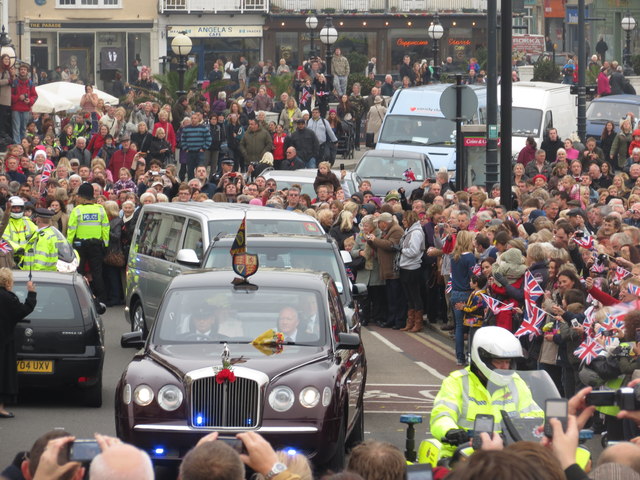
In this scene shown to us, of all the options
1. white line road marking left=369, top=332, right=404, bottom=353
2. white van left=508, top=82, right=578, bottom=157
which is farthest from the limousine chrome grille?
white van left=508, top=82, right=578, bottom=157

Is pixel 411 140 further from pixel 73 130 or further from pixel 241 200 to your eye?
pixel 241 200

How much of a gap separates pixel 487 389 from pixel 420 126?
26.9 m

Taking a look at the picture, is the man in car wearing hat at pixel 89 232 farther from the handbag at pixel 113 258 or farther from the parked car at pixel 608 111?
the parked car at pixel 608 111

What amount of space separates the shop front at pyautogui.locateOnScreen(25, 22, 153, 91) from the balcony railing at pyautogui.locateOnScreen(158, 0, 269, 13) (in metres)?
1.25

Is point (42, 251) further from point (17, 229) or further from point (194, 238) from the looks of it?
point (194, 238)

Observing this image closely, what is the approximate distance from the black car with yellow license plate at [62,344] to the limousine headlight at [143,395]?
379 cm

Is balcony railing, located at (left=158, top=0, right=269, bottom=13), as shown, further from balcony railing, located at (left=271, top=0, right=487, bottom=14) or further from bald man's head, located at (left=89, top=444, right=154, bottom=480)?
bald man's head, located at (left=89, top=444, right=154, bottom=480)

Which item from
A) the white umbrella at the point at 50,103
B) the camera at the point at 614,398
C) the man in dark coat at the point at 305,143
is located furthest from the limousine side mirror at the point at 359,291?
the white umbrella at the point at 50,103

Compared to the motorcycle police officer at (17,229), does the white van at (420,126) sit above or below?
above

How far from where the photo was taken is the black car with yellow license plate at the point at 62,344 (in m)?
14.9

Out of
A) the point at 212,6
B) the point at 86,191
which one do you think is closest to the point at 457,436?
the point at 86,191

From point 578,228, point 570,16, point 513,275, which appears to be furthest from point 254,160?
point 570,16

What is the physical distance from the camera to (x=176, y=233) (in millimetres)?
18344

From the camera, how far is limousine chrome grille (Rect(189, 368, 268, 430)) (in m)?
11.1
